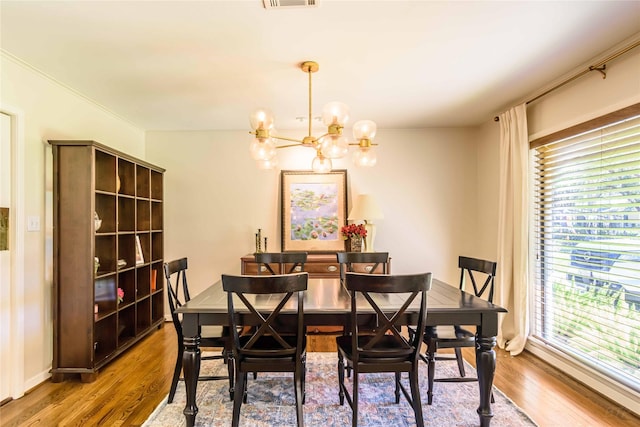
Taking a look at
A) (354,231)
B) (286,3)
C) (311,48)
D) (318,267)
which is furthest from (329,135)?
(318,267)

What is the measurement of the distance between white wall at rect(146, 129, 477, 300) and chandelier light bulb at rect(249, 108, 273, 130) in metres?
1.97

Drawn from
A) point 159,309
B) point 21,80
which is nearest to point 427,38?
point 21,80

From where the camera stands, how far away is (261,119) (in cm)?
218

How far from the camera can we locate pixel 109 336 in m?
3.04

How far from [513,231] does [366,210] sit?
147 cm

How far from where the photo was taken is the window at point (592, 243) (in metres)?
2.20

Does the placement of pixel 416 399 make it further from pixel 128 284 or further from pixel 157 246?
pixel 157 246

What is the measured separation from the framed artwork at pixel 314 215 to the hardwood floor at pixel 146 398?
1870 mm

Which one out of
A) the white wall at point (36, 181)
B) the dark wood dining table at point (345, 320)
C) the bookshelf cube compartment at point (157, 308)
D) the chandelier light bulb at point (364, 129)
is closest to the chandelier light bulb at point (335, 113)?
the chandelier light bulb at point (364, 129)

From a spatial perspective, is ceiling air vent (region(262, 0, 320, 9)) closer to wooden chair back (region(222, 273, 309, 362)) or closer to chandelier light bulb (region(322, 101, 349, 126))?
chandelier light bulb (region(322, 101, 349, 126))

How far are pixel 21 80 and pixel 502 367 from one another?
448 cm

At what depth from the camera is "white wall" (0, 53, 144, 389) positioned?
95.1 inches

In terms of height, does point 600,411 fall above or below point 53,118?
below

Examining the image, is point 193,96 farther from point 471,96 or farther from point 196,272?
point 471,96
